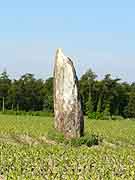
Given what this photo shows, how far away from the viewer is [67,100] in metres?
23.5

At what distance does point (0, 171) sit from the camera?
38.6ft

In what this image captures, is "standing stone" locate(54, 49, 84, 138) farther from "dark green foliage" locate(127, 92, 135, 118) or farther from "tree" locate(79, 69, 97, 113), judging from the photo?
"dark green foliage" locate(127, 92, 135, 118)

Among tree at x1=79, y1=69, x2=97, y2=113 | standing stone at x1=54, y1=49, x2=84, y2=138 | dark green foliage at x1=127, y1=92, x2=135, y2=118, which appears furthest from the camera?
dark green foliage at x1=127, y1=92, x2=135, y2=118

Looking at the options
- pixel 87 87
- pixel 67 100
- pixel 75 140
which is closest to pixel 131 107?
pixel 87 87

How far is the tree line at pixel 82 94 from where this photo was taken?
8862 centimetres

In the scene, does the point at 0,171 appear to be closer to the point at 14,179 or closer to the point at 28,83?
the point at 14,179

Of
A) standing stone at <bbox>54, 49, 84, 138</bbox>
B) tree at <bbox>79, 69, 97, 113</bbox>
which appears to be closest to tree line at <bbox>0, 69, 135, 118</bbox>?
tree at <bbox>79, 69, 97, 113</bbox>

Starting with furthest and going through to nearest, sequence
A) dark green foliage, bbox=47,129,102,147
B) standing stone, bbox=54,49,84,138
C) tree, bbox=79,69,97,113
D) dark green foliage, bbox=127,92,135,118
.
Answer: dark green foliage, bbox=127,92,135,118, tree, bbox=79,69,97,113, standing stone, bbox=54,49,84,138, dark green foliage, bbox=47,129,102,147

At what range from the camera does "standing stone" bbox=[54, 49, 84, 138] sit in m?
23.2

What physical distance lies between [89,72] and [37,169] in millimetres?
82623

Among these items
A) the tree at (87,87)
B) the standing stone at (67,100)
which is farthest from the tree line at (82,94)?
the standing stone at (67,100)

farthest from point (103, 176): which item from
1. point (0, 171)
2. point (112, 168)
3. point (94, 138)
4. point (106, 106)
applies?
point (106, 106)

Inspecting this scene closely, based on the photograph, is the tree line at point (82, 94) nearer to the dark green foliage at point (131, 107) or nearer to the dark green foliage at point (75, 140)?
the dark green foliage at point (131, 107)

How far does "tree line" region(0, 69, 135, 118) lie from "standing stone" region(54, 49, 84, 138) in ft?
200
